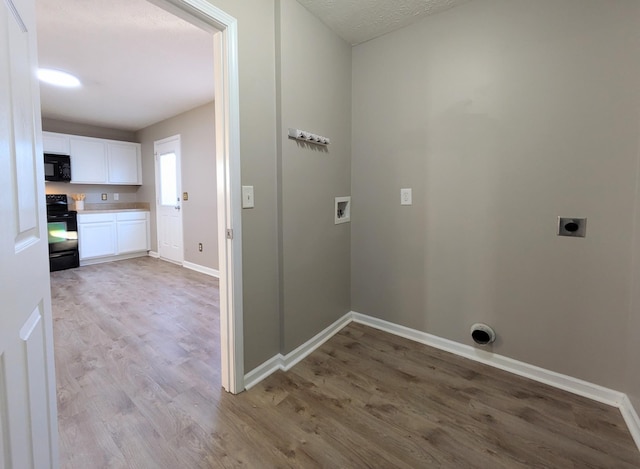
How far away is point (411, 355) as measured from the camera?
2.13 m

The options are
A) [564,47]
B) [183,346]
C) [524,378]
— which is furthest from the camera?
[183,346]

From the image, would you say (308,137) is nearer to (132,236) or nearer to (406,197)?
(406,197)

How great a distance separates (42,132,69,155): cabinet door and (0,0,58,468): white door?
16.6ft

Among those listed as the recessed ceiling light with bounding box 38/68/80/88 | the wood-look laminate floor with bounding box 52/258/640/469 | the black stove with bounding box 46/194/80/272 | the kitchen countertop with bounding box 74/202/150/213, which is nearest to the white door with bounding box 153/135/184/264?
the kitchen countertop with bounding box 74/202/150/213

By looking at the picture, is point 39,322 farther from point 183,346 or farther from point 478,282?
point 478,282

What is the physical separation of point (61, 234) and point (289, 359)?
4.71m

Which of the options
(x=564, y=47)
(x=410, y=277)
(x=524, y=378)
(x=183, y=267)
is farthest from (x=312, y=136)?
(x=183, y=267)

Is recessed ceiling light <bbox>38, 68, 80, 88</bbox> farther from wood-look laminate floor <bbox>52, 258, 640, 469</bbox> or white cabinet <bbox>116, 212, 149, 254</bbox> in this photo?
wood-look laminate floor <bbox>52, 258, 640, 469</bbox>

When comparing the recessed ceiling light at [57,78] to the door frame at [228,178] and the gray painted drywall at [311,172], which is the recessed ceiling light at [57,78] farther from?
the gray painted drywall at [311,172]

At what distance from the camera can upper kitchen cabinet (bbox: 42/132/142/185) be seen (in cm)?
473

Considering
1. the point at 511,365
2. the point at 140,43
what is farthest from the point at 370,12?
the point at 511,365

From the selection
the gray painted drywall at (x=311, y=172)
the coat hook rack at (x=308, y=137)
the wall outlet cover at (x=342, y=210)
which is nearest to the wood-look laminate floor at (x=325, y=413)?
the gray painted drywall at (x=311, y=172)

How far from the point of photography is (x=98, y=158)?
16.9 ft

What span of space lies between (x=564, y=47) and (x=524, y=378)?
2.01m
